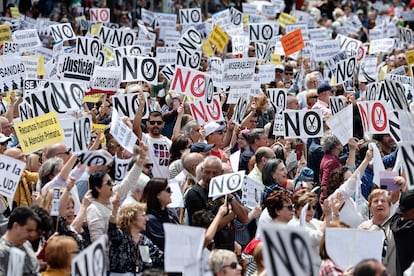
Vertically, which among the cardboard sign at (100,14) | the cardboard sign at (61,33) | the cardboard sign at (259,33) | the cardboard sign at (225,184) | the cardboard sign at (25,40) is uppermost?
the cardboard sign at (225,184)

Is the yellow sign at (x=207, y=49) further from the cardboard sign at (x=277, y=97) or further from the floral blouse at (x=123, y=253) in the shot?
the floral blouse at (x=123, y=253)

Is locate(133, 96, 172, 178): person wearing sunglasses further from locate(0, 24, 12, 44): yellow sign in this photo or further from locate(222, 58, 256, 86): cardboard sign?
locate(0, 24, 12, 44): yellow sign

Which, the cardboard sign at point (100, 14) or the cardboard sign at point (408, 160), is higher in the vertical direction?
the cardboard sign at point (408, 160)

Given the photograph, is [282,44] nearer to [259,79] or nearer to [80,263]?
[259,79]

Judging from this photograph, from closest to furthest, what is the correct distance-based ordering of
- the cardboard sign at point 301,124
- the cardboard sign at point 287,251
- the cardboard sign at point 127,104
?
1. the cardboard sign at point 287,251
2. the cardboard sign at point 301,124
3. the cardboard sign at point 127,104

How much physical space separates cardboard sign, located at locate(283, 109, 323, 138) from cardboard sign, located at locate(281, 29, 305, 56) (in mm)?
7111

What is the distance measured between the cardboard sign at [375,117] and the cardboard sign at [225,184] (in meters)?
3.54

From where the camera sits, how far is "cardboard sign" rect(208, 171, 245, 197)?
1151 cm

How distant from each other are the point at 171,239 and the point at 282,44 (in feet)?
44.6

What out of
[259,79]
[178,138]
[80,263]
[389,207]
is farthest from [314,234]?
[259,79]

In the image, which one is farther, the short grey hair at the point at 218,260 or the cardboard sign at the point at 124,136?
the cardboard sign at the point at 124,136

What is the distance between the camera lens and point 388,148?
49.5 ft

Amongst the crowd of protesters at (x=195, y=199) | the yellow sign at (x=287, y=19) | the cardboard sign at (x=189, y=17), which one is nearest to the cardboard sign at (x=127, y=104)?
the crowd of protesters at (x=195, y=199)

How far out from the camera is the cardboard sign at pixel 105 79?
56.0ft
